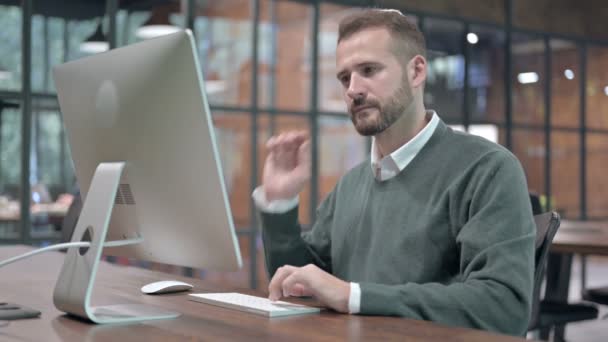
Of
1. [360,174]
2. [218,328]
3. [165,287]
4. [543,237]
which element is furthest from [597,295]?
[218,328]

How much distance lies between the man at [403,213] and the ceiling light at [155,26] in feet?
11.6

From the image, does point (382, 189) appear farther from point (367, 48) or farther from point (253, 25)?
point (253, 25)

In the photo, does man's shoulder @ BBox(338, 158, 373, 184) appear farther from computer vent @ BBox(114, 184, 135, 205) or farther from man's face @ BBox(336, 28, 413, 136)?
computer vent @ BBox(114, 184, 135, 205)

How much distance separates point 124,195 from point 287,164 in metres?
0.40

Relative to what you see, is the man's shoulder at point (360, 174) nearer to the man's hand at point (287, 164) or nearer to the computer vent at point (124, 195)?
the man's hand at point (287, 164)

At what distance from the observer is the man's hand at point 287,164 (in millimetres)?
1731

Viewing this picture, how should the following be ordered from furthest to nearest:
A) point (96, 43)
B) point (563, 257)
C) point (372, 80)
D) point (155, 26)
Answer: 1. point (155, 26)
2. point (96, 43)
3. point (563, 257)
4. point (372, 80)

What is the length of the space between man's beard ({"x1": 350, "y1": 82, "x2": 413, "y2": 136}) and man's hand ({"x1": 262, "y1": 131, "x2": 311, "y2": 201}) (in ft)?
0.49

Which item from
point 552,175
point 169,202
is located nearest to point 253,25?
point 552,175

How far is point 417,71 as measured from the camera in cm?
191

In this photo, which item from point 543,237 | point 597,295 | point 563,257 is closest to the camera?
point 543,237

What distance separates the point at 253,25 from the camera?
18.9ft

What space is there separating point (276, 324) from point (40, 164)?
3.86m

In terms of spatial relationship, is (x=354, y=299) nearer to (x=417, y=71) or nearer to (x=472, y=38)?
(x=417, y=71)
